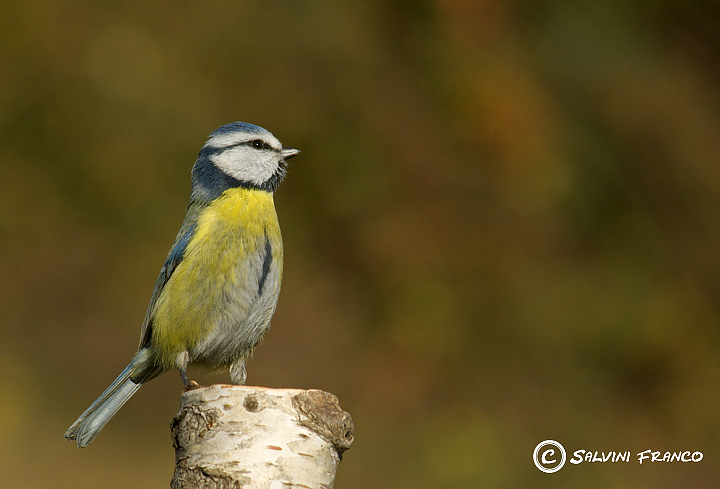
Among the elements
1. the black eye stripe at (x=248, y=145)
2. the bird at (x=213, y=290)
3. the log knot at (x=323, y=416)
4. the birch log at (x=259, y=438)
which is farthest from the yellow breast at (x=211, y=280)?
the log knot at (x=323, y=416)

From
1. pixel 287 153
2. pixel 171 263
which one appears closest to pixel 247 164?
pixel 287 153

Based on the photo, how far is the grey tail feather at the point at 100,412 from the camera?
266 cm

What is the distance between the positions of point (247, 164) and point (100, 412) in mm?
1330

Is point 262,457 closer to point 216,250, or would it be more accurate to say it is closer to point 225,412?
point 225,412

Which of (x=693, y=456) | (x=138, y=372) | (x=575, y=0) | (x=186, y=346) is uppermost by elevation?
(x=575, y=0)

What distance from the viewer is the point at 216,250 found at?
2.73 metres

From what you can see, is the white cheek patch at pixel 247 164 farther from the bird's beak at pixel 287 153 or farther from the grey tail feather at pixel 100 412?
the grey tail feather at pixel 100 412

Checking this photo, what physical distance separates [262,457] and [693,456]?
643 centimetres

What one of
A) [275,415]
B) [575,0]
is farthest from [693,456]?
[275,415]

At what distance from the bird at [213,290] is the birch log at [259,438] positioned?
704mm

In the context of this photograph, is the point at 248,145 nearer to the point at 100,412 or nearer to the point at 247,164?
the point at 247,164

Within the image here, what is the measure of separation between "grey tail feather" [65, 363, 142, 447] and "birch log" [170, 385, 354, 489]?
32.4 inches

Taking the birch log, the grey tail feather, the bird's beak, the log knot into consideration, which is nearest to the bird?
the grey tail feather

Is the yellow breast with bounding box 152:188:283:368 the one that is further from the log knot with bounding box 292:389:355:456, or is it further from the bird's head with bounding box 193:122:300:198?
the log knot with bounding box 292:389:355:456
